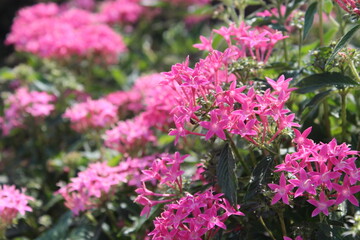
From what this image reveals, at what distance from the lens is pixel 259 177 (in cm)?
107

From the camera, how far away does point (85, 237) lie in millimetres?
1561

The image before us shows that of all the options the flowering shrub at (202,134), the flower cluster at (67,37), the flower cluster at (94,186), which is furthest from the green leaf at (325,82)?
the flower cluster at (67,37)

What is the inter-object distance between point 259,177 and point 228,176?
0.07 meters

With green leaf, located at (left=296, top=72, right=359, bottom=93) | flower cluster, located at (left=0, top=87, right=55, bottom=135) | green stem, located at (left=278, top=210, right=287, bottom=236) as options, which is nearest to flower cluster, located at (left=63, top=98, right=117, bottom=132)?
flower cluster, located at (left=0, top=87, right=55, bottom=135)

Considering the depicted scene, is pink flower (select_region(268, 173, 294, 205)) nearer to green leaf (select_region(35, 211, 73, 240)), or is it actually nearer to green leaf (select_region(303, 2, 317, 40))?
green leaf (select_region(303, 2, 317, 40))

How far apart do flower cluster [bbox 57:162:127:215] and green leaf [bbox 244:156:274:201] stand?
50cm

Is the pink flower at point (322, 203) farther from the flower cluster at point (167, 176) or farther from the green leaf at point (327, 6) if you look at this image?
the green leaf at point (327, 6)

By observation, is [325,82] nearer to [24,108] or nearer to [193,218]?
[193,218]

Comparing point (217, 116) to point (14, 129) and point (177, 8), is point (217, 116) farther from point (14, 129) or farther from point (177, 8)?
point (177, 8)

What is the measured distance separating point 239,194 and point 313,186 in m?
0.31

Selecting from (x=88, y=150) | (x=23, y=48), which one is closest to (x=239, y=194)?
(x=88, y=150)

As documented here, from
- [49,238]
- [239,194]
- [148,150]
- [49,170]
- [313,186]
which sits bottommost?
[49,170]

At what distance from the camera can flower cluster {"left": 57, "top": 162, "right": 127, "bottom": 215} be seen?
144cm

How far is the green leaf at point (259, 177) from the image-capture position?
106 cm
